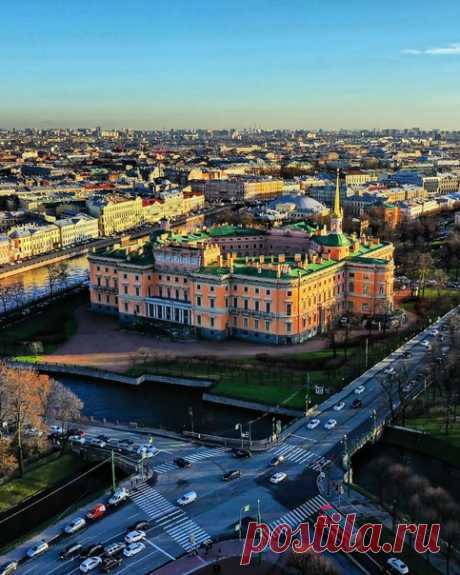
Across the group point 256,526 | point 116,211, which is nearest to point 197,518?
point 256,526

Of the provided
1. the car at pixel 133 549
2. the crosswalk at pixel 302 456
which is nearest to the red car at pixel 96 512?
the car at pixel 133 549

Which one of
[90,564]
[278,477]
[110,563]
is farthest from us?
[278,477]

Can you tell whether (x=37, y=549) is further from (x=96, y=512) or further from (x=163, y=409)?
(x=163, y=409)

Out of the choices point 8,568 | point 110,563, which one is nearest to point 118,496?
point 110,563

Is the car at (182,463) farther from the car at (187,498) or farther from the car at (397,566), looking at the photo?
the car at (397,566)

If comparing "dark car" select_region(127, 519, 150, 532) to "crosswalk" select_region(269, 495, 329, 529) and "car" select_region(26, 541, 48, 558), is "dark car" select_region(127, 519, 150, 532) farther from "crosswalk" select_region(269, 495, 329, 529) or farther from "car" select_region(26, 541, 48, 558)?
"crosswalk" select_region(269, 495, 329, 529)

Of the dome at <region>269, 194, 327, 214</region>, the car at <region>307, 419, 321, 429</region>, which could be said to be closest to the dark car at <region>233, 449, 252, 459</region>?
the car at <region>307, 419, 321, 429</region>
